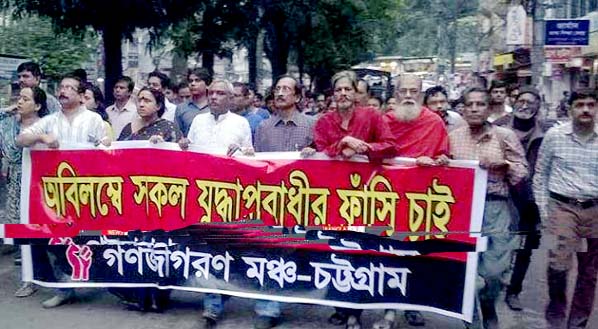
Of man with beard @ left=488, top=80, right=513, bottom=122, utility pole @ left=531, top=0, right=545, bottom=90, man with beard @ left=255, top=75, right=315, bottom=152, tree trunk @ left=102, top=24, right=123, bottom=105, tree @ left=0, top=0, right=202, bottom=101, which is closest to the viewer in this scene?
man with beard @ left=255, top=75, right=315, bottom=152

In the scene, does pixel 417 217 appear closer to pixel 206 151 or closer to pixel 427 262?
pixel 427 262

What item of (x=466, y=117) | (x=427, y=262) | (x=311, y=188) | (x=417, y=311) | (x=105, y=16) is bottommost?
(x=417, y=311)

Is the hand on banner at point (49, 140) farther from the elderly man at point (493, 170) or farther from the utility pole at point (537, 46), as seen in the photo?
the utility pole at point (537, 46)

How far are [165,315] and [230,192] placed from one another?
1081mm

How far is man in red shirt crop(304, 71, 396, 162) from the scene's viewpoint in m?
5.83

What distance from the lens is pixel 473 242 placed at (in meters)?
5.79

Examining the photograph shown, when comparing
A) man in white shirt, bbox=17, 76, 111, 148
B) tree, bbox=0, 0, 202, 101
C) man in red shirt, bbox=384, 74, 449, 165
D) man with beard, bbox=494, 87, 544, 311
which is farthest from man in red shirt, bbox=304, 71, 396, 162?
tree, bbox=0, 0, 202, 101

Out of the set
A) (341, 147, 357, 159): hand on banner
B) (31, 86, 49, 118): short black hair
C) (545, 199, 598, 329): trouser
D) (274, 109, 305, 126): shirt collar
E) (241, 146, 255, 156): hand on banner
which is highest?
(31, 86, 49, 118): short black hair

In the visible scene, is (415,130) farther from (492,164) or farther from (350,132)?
(492,164)

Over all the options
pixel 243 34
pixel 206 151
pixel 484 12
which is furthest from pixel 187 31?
pixel 484 12

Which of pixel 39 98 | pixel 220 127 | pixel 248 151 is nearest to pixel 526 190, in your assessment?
pixel 248 151

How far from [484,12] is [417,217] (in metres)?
44.4

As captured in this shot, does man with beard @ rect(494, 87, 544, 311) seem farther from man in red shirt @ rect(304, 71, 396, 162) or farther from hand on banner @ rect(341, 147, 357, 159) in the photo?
hand on banner @ rect(341, 147, 357, 159)

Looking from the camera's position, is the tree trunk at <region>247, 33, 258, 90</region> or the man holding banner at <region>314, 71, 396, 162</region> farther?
the tree trunk at <region>247, 33, 258, 90</region>
